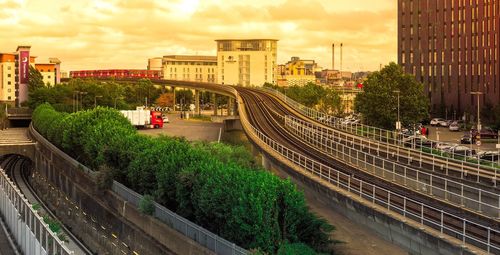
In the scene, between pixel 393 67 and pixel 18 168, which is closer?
pixel 393 67

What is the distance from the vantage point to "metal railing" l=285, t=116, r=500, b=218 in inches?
1510

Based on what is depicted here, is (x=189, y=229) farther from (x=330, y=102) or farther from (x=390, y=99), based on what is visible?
(x=330, y=102)

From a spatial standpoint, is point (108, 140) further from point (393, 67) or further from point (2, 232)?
point (393, 67)

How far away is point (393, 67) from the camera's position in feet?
333

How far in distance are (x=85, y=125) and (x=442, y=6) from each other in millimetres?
105411

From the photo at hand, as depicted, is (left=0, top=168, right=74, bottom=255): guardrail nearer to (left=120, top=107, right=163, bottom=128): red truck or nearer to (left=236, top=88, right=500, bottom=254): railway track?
(left=236, top=88, right=500, bottom=254): railway track

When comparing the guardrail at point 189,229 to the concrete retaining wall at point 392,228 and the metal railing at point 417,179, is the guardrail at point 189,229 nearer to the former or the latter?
the concrete retaining wall at point 392,228

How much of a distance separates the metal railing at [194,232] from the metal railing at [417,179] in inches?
511

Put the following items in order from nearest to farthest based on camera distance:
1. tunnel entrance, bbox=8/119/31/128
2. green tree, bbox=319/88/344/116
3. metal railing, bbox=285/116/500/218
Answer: metal railing, bbox=285/116/500/218
tunnel entrance, bbox=8/119/31/128
green tree, bbox=319/88/344/116

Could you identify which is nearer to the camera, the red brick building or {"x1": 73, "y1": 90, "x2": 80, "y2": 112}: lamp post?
{"x1": 73, "y1": 90, "x2": 80, "y2": 112}: lamp post

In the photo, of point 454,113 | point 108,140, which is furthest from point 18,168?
point 454,113

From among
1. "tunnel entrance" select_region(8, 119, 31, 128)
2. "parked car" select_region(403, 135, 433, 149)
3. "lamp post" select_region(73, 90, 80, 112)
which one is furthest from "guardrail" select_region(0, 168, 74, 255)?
"tunnel entrance" select_region(8, 119, 31, 128)

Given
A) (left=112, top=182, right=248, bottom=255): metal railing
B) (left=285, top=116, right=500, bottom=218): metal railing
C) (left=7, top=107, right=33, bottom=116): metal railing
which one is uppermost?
(left=7, top=107, right=33, bottom=116): metal railing

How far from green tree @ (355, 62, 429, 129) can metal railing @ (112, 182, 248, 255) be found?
56940 mm
